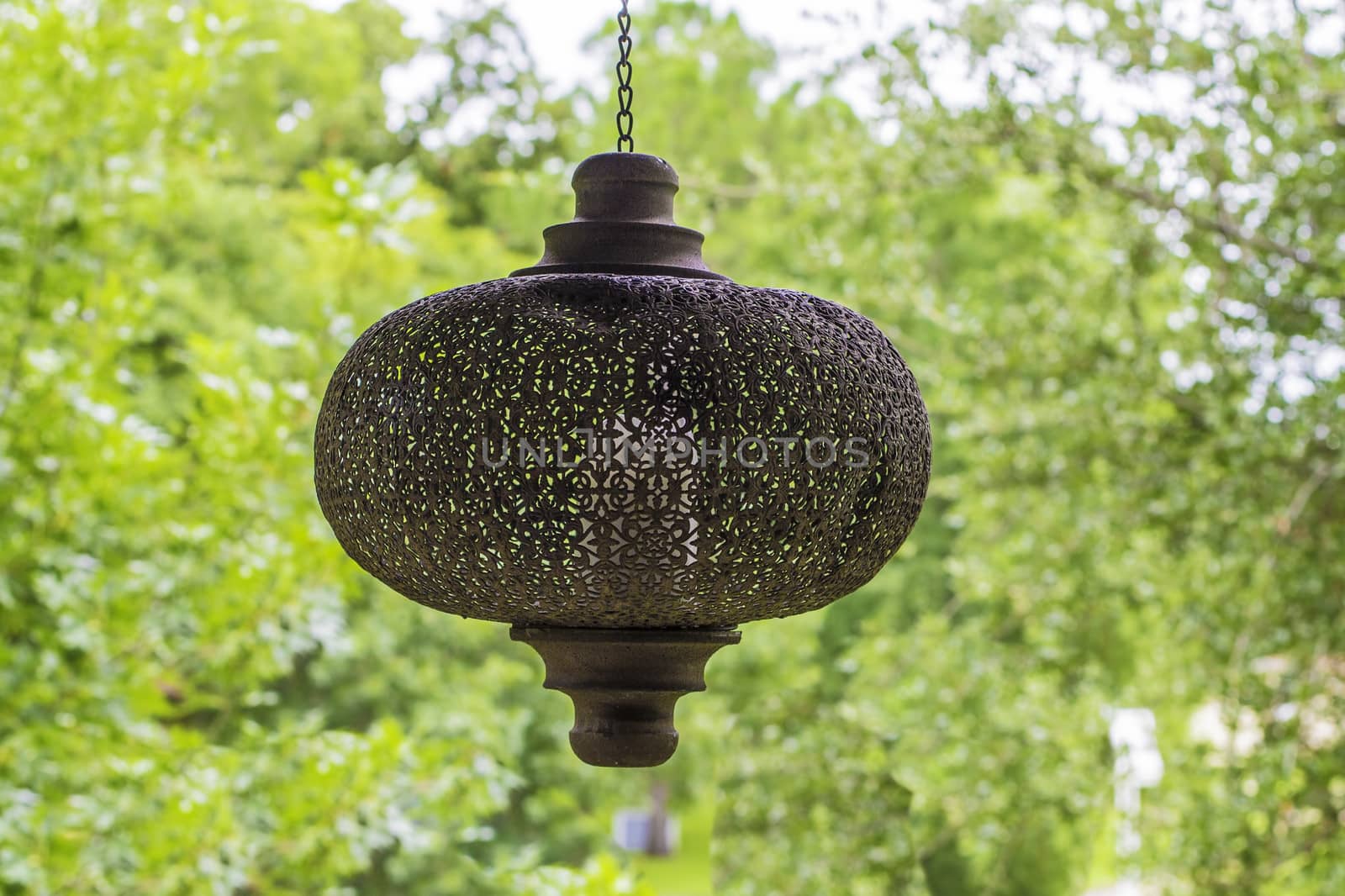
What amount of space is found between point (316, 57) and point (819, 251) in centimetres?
497

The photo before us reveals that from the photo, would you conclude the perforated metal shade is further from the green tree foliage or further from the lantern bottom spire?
the green tree foliage

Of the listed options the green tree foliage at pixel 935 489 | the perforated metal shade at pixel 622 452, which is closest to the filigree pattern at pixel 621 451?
the perforated metal shade at pixel 622 452

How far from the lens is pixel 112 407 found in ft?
7.85

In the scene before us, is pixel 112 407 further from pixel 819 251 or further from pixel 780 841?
pixel 780 841

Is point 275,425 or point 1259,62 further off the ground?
point 1259,62

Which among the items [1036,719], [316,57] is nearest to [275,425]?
[1036,719]

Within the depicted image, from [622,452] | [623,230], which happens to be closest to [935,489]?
[623,230]

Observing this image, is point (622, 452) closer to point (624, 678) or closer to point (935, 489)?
point (624, 678)

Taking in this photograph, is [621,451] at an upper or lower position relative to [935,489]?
lower

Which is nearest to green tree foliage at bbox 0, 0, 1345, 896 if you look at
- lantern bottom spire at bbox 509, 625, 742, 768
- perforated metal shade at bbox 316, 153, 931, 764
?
lantern bottom spire at bbox 509, 625, 742, 768

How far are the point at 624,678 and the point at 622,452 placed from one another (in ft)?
0.77

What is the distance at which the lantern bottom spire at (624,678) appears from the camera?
1104 mm

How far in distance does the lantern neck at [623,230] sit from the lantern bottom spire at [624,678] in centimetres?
30

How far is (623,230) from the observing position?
1.15 metres
